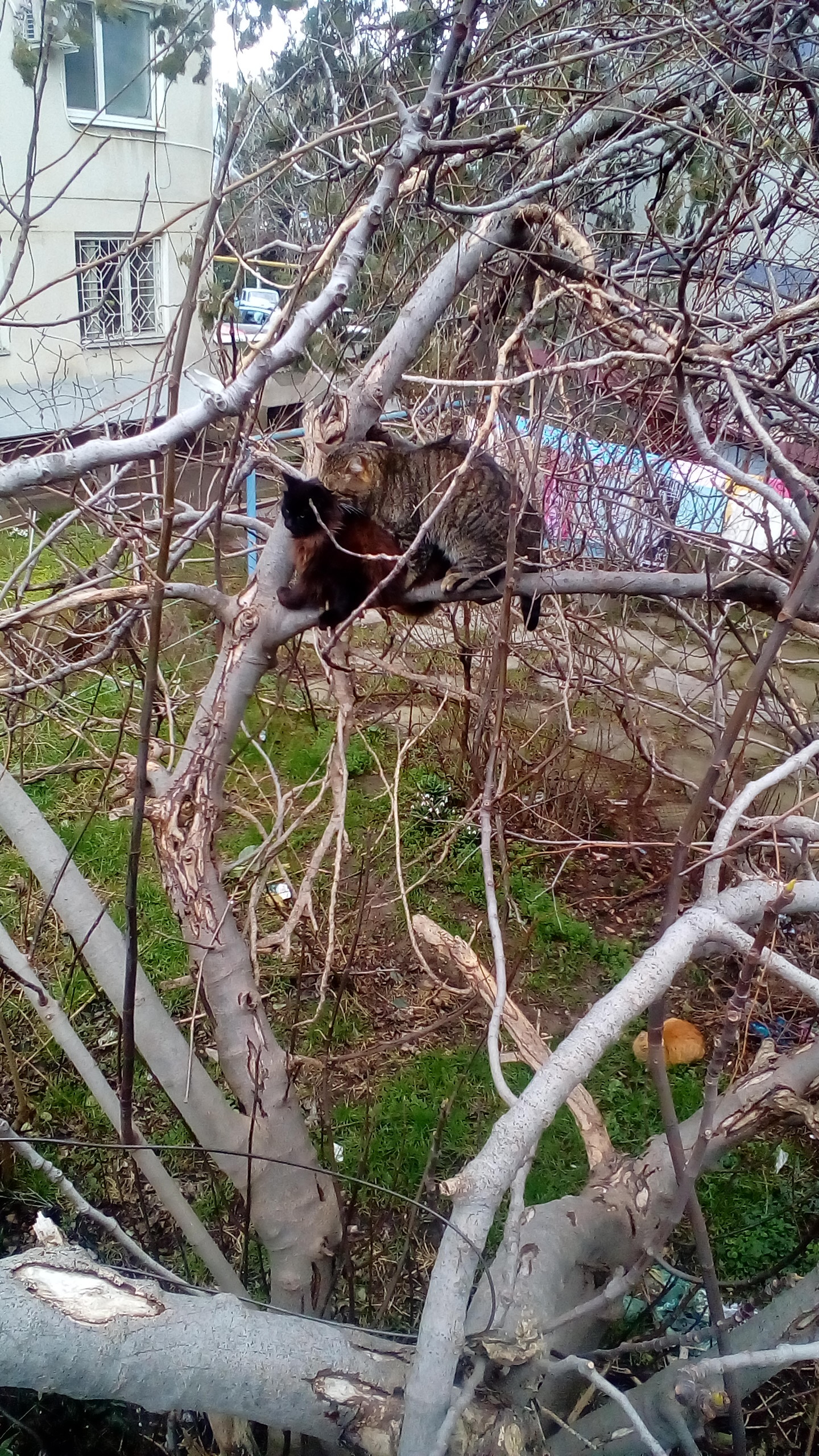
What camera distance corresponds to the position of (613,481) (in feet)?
13.0

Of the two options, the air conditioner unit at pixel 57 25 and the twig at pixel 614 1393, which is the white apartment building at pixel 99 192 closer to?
the air conditioner unit at pixel 57 25

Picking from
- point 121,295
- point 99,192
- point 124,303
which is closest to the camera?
point 124,303

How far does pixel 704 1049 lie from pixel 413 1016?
3.86 ft

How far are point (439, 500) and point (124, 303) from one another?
2.30 metres

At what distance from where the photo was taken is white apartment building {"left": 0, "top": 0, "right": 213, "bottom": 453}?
245cm

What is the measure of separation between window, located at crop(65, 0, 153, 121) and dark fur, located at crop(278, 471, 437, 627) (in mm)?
1574

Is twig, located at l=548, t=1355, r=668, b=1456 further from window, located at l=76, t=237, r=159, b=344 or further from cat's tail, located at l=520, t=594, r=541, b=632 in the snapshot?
window, located at l=76, t=237, r=159, b=344

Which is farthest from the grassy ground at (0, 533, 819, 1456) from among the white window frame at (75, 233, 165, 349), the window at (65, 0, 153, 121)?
the window at (65, 0, 153, 121)

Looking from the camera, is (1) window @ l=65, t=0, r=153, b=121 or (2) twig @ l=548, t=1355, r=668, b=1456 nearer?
(2) twig @ l=548, t=1355, r=668, b=1456

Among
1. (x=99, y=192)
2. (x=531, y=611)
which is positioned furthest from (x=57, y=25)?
(x=99, y=192)

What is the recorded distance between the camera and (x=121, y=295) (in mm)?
4113

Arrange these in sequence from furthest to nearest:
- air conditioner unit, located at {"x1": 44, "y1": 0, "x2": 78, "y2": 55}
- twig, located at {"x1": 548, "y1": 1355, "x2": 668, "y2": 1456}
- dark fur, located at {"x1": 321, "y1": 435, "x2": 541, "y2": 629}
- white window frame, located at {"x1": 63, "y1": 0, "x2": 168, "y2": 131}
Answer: white window frame, located at {"x1": 63, "y1": 0, "x2": 168, "y2": 131} → dark fur, located at {"x1": 321, "y1": 435, "x2": 541, "y2": 629} → air conditioner unit, located at {"x1": 44, "y1": 0, "x2": 78, "y2": 55} → twig, located at {"x1": 548, "y1": 1355, "x2": 668, "y2": 1456}

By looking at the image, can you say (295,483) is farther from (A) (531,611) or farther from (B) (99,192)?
(B) (99,192)

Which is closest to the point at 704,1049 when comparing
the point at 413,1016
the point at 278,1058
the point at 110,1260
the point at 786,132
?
the point at 413,1016
